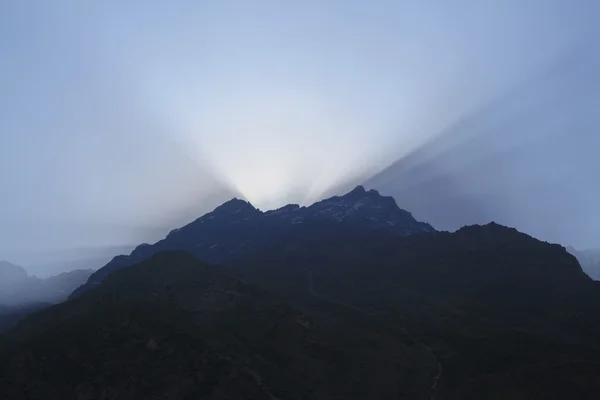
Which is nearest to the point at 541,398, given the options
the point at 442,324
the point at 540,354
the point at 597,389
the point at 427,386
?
the point at 597,389

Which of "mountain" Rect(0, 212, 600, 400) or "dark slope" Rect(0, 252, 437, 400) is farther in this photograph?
"dark slope" Rect(0, 252, 437, 400)

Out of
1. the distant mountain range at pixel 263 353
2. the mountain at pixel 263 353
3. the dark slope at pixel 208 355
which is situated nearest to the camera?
the distant mountain range at pixel 263 353

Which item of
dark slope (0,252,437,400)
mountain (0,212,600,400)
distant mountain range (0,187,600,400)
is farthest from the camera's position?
dark slope (0,252,437,400)

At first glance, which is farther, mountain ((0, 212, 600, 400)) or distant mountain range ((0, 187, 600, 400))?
mountain ((0, 212, 600, 400))

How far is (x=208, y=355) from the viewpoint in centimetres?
12862

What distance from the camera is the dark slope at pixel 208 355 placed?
383ft

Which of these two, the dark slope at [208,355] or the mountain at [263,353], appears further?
the dark slope at [208,355]

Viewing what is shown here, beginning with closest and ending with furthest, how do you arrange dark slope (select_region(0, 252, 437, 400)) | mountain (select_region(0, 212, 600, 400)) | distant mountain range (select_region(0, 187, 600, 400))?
distant mountain range (select_region(0, 187, 600, 400))
mountain (select_region(0, 212, 600, 400))
dark slope (select_region(0, 252, 437, 400))

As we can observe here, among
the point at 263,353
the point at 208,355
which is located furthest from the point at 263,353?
the point at 208,355

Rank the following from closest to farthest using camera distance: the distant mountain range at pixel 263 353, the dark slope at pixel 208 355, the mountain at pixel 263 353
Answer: the distant mountain range at pixel 263 353
the mountain at pixel 263 353
the dark slope at pixel 208 355

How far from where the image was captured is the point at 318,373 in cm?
13300

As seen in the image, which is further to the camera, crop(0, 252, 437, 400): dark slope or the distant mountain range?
crop(0, 252, 437, 400): dark slope

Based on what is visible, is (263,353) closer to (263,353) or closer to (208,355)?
(263,353)

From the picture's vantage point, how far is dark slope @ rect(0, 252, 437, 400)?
116750 millimetres
